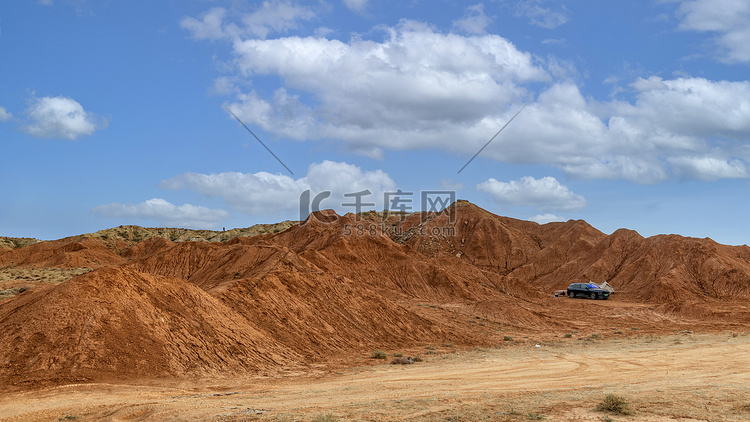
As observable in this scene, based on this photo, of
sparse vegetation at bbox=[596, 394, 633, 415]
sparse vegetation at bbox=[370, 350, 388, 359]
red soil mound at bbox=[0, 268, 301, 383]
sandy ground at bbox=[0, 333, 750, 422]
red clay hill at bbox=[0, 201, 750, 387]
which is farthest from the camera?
sparse vegetation at bbox=[370, 350, 388, 359]

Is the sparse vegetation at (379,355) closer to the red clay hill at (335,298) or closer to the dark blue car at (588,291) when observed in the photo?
the red clay hill at (335,298)

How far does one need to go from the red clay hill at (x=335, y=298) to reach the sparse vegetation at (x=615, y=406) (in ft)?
41.6

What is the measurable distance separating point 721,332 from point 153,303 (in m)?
32.7

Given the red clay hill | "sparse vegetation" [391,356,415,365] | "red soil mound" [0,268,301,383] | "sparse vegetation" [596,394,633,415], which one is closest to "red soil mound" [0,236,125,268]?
the red clay hill

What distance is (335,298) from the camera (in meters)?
30.1

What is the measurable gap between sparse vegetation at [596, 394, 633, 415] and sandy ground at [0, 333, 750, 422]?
0.20 m

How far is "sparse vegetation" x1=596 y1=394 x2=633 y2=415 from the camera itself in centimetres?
1230

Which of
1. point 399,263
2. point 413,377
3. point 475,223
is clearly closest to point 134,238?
point 475,223

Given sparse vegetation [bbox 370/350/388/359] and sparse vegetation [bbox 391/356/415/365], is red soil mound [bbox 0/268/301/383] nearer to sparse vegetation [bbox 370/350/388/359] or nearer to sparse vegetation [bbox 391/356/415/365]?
sparse vegetation [bbox 370/350/388/359]

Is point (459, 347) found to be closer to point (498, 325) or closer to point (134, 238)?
point (498, 325)

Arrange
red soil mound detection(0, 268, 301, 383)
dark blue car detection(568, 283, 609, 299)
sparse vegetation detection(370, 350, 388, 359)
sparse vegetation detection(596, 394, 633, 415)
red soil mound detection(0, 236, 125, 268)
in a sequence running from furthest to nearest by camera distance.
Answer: red soil mound detection(0, 236, 125, 268) < dark blue car detection(568, 283, 609, 299) < sparse vegetation detection(370, 350, 388, 359) < red soil mound detection(0, 268, 301, 383) < sparse vegetation detection(596, 394, 633, 415)

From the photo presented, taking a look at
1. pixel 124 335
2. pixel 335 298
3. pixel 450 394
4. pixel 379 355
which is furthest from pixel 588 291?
pixel 124 335

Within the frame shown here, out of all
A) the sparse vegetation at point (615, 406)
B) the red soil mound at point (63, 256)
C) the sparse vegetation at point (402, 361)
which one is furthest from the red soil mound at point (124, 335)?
the red soil mound at point (63, 256)

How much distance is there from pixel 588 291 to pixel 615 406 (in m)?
42.7
